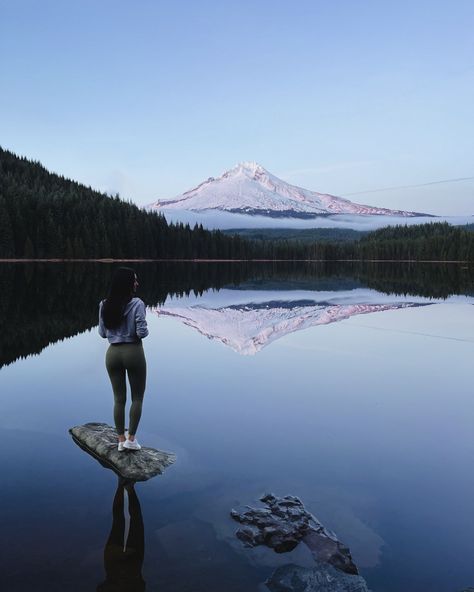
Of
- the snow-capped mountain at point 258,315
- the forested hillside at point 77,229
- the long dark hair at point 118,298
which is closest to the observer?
the long dark hair at point 118,298

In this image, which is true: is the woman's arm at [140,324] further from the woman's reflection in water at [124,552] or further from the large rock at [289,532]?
the large rock at [289,532]

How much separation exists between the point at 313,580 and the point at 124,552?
93.6 inches

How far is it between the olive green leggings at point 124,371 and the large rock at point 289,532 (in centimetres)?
302

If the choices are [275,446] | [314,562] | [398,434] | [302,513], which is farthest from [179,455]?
[398,434]

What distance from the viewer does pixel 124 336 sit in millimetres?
9609

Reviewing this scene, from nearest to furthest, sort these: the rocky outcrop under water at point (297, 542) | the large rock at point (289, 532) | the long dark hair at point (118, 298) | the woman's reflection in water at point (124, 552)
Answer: the woman's reflection in water at point (124, 552)
the rocky outcrop under water at point (297, 542)
the large rock at point (289, 532)
the long dark hair at point (118, 298)

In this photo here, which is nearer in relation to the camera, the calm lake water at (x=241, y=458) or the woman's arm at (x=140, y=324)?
the calm lake water at (x=241, y=458)

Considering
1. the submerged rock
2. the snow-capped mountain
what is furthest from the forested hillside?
the submerged rock

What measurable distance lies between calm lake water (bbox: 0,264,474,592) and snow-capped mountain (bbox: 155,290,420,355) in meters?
2.60

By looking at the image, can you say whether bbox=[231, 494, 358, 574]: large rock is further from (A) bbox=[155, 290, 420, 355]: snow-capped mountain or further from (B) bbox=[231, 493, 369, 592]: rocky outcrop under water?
(A) bbox=[155, 290, 420, 355]: snow-capped mountain

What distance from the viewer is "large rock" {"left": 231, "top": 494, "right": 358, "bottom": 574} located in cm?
683

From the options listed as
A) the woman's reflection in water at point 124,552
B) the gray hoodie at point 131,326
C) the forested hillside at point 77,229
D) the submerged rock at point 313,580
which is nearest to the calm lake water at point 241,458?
the woman's reflection in water at point 124,552

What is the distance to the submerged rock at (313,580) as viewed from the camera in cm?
614

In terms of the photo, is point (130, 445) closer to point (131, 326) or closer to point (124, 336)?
point (124, 336)
